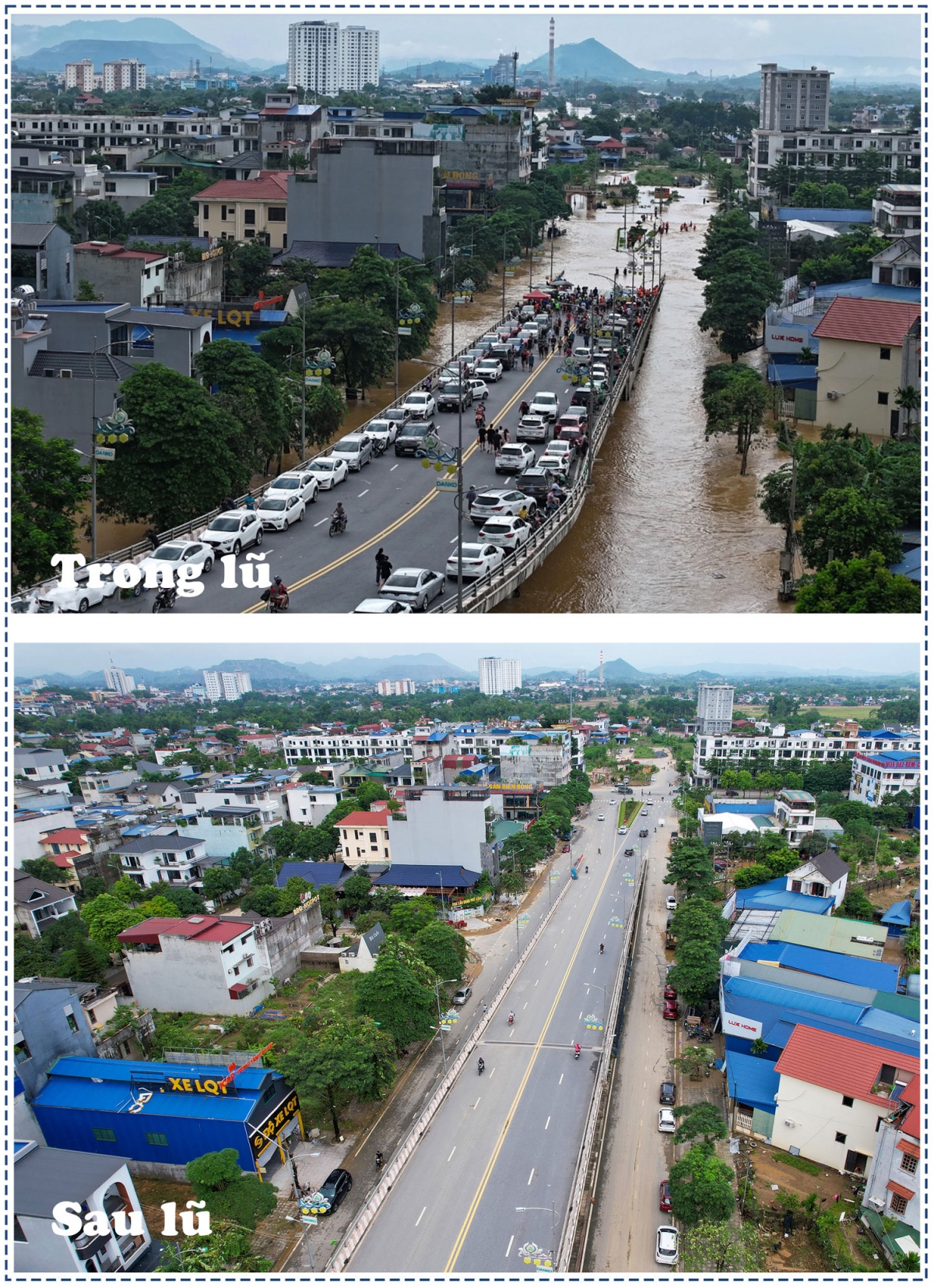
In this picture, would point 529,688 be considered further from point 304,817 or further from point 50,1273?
point 50,1273

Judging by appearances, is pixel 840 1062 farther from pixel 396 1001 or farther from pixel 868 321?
pixel 868 321

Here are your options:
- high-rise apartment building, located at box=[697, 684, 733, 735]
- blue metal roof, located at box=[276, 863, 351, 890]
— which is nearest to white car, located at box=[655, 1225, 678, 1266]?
blue metal roof, located at box=[276, 863, 351, 890]

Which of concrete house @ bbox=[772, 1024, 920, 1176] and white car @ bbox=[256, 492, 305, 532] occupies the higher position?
white car @ bbox=[256, 492, 305, 532]

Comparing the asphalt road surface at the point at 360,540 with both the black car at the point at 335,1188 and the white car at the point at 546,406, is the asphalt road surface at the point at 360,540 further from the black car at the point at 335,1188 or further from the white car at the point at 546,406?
the black car at the point at 335,1188

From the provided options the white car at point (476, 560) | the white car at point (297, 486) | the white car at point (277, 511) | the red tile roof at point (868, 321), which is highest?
the red tile roof at point (868, 321)

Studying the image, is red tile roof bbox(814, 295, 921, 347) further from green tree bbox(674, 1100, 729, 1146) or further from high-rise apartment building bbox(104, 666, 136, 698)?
high-rise apartment building bbox(104, 666, 136, 698)

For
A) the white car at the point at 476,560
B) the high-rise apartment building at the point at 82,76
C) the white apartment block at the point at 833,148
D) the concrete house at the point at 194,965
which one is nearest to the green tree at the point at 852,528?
the white car at the point at 476,560
